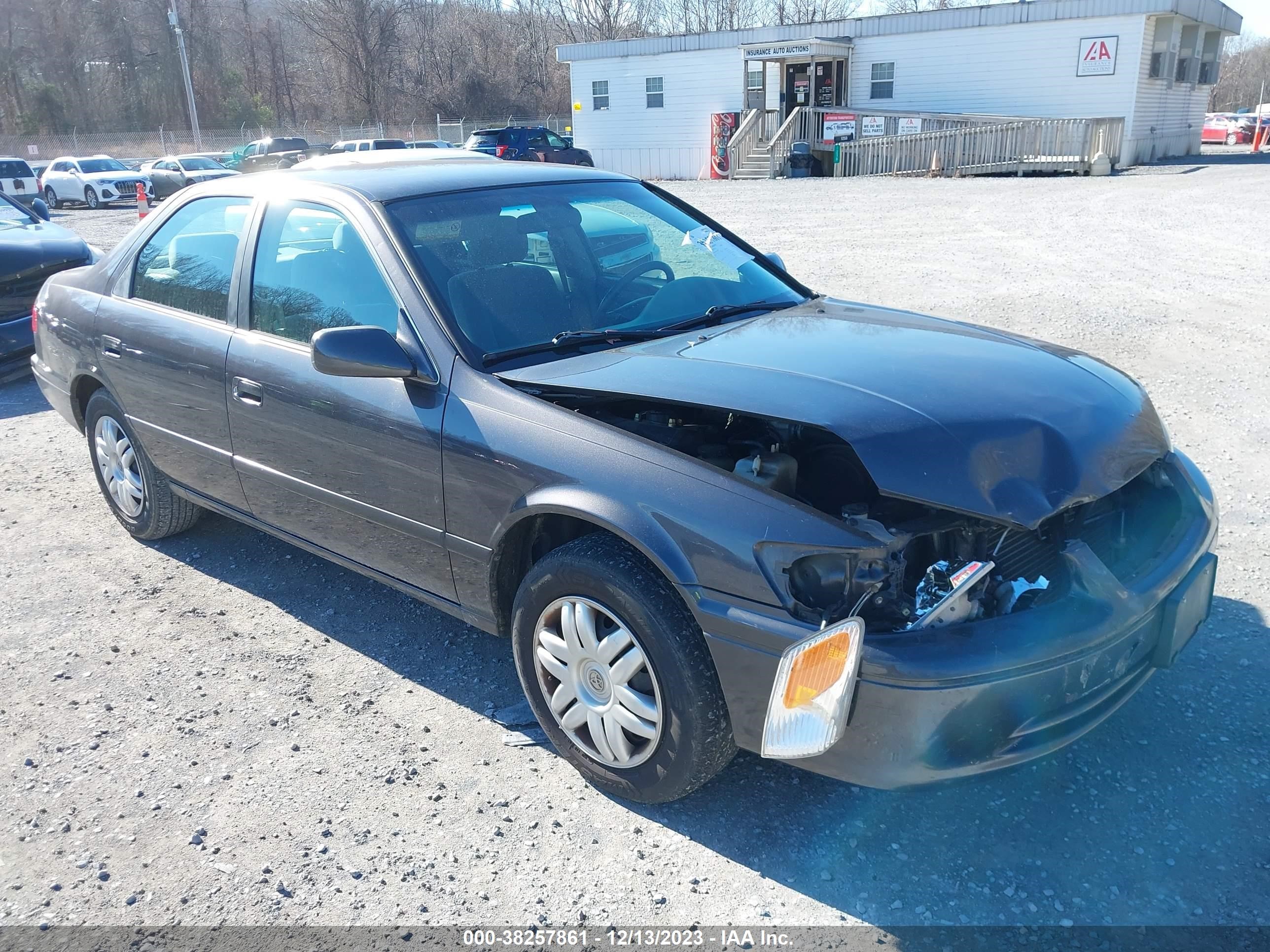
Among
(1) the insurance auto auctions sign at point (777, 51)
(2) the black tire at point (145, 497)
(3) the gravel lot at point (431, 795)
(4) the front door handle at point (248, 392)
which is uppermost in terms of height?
(1) the insurance auto auctions sign at point (777, 51)

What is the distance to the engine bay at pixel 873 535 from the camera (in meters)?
2.44

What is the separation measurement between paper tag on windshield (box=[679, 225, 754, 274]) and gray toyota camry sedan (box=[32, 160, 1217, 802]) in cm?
2

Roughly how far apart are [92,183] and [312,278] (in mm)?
26907

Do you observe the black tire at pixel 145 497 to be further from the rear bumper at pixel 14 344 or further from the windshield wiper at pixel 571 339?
the rear bumper at pixel 14 344

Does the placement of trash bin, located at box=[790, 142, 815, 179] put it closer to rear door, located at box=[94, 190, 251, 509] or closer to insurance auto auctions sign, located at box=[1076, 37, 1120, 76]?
insurance auto auctions sign, located at box=[1076, 37, 1120, 76]

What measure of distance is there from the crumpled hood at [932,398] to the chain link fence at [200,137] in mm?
41199

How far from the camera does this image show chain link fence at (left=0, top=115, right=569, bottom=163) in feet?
141

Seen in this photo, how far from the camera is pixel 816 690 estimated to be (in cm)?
234

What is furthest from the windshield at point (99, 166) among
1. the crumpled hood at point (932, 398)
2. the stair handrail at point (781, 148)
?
the crumpled hood at point (932, 398)

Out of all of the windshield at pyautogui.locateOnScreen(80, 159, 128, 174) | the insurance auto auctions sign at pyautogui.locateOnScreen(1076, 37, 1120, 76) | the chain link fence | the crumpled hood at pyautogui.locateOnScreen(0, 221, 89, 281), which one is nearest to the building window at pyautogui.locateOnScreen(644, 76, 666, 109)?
the chain link fence

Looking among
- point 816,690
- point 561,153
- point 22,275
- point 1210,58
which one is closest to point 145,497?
point 816,690

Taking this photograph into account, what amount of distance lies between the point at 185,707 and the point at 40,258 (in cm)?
653

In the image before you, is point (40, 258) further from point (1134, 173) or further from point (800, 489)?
point (1134, 173)

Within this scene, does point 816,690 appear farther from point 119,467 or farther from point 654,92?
point 654,92
